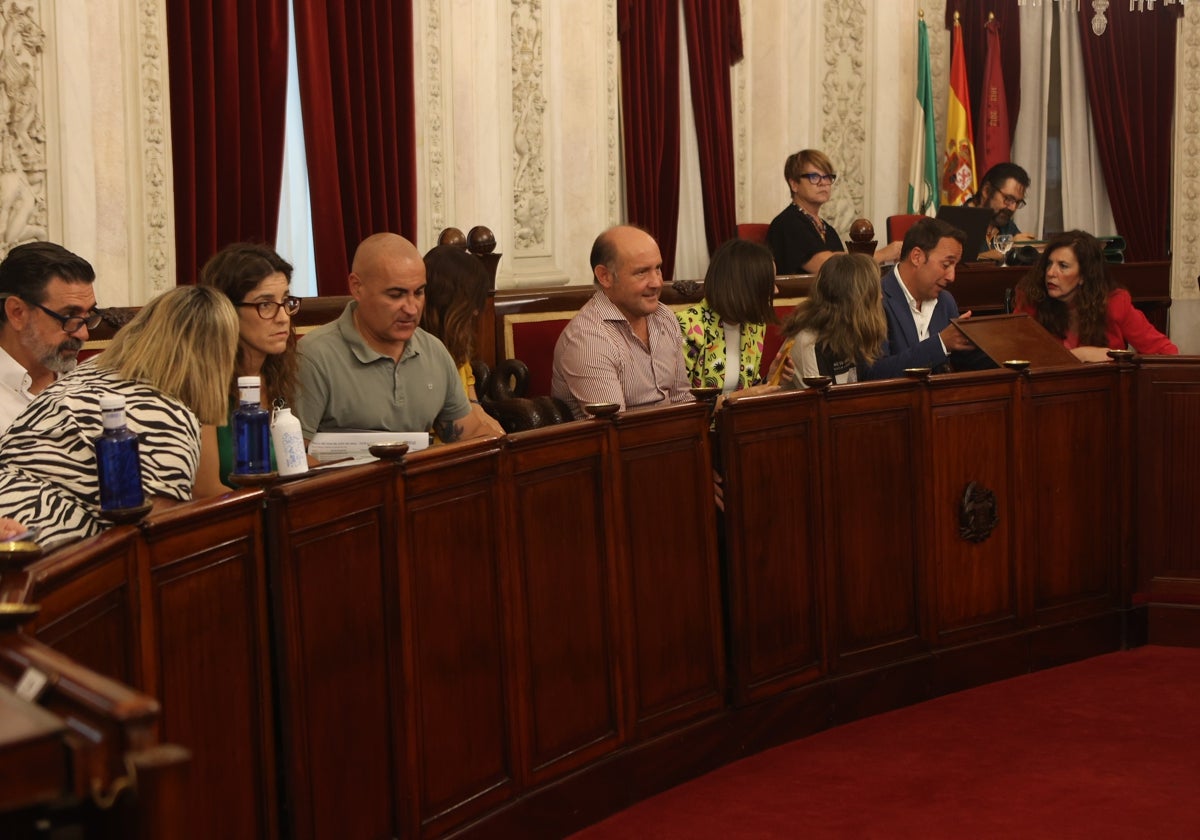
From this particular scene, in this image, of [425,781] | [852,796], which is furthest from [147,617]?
[852,796]

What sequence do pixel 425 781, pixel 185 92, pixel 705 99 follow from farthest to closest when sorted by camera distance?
pixel 705 99 → pixel 185 92 → pixel 425 781

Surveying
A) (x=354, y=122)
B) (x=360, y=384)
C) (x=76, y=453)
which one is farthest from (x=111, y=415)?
(x=354, y=122)

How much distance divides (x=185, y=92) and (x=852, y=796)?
358 centimetres

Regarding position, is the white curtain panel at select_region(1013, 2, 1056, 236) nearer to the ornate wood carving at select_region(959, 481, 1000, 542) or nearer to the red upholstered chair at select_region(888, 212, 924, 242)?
the red upholstered chair at select_region(888, 212, 924, 242)

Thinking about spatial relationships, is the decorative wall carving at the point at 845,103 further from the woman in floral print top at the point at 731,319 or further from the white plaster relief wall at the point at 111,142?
the white plaster relief wall at the point at 111,142

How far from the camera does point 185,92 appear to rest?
18.1 ft

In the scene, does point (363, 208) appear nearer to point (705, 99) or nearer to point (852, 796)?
point (705, 99)

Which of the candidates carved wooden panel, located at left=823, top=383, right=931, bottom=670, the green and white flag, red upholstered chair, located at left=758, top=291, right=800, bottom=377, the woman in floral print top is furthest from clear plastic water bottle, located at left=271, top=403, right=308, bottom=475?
the green and white flag

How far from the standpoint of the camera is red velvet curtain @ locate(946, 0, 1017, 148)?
10.1 m

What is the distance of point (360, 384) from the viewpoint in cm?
392

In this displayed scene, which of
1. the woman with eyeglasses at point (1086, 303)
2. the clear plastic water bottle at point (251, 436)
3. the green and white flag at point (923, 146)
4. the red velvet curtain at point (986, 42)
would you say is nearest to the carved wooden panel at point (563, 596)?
the clear plastic water bottle at point (251, 436)

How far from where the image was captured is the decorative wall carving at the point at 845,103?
9016 millimetres

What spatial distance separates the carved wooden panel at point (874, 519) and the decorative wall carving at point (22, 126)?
2744 millimetres

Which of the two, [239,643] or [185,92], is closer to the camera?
[239,643]
